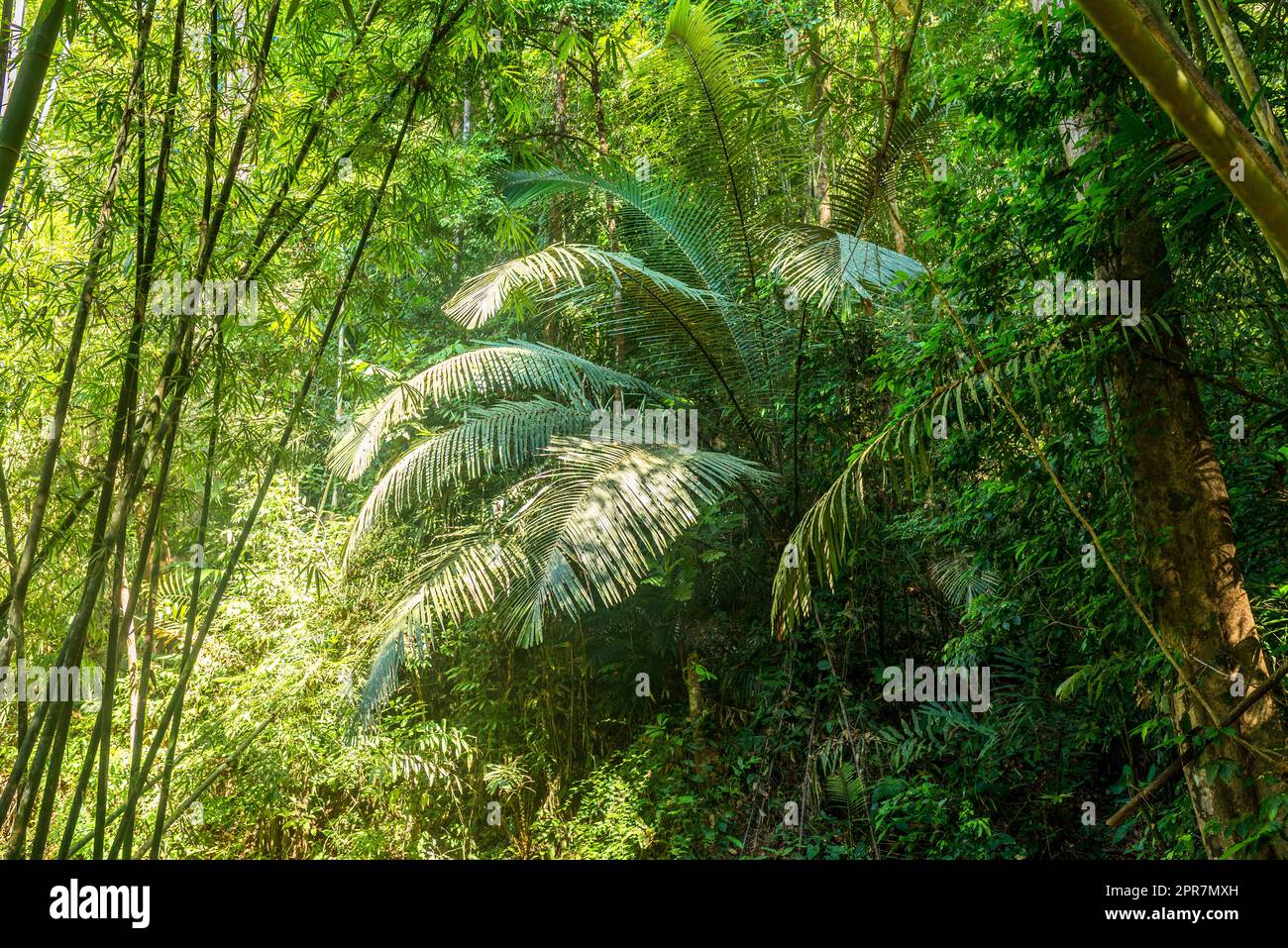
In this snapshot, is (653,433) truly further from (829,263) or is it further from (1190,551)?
(1190,551)

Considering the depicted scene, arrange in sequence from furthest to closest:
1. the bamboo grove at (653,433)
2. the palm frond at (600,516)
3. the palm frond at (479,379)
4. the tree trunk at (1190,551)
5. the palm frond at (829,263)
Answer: the palm frond at (479,379)
the palm frond at (600,516)
the palm frond at (829,263)
the tree trunk at (1190,551)
the bamboo grove at (653,433)

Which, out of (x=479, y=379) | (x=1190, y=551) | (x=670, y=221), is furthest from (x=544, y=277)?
(x=1190, y=551)

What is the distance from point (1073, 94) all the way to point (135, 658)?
563cm

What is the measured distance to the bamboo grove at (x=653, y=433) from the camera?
2.27 m

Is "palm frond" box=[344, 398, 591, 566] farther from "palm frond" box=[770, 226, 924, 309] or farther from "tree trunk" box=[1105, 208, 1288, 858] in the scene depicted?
"tree trunk" box=[1105, 208, 1288, 858]

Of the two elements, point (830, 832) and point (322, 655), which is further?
point (322, 655)

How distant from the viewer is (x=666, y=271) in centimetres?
566

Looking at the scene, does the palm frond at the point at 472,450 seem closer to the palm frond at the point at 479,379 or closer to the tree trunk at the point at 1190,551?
the palm frond at the point at 479,379

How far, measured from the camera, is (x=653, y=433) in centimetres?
530

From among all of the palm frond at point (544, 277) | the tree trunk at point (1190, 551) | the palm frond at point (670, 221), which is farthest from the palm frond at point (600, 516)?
the tree trunk at point (1190, 551)
